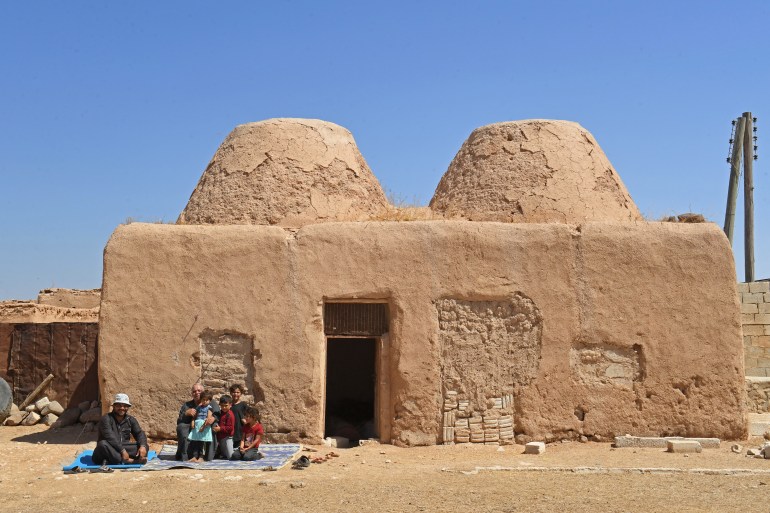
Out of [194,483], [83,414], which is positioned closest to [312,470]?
[194,483]

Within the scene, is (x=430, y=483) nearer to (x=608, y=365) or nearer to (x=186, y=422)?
(x=186, y=422)

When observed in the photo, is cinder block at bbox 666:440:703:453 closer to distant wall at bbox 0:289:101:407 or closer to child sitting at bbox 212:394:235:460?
child sitting at bbox 212:394:235:460

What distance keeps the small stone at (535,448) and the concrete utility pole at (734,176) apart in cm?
974

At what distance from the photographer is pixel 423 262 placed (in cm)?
849

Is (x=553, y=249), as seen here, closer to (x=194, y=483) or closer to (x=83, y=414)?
(x=194, y=483)

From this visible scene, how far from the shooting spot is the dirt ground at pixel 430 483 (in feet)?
19.4

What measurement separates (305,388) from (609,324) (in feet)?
10.6

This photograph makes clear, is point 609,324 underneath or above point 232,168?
underneath

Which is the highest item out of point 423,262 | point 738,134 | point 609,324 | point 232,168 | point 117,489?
point 738,134

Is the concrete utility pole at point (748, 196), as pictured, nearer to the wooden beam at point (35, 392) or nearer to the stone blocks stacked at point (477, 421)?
the stone blocks stacked at point (477, 421)

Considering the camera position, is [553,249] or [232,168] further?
[232,168]

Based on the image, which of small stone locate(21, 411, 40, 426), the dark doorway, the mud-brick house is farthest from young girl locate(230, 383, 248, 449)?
the dark doorway

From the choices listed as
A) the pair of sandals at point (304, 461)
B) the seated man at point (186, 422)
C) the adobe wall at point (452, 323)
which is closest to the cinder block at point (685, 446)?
the adobe wall at point (452, 323)

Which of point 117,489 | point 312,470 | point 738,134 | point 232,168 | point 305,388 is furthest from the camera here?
point 738,134
